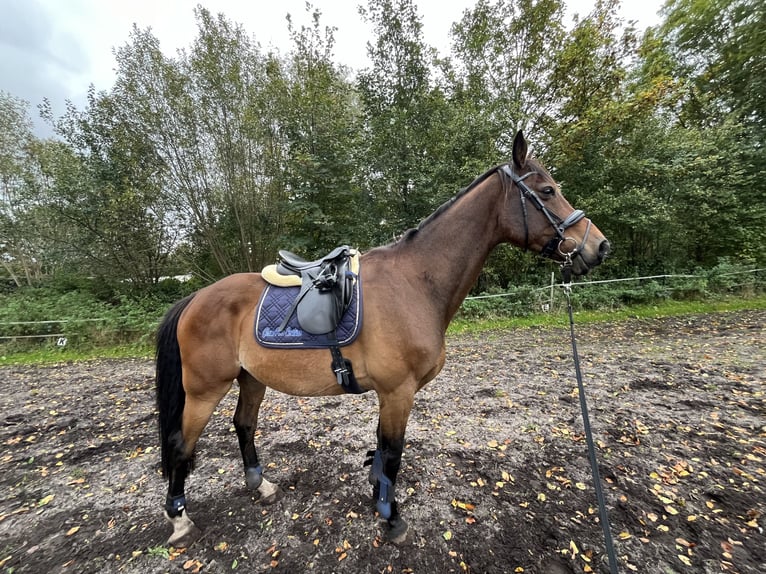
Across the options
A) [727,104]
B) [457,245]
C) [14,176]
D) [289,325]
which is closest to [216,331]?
[289,325]

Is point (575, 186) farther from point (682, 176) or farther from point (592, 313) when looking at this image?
point (592, 313)

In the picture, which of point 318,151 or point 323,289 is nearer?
point 323,289

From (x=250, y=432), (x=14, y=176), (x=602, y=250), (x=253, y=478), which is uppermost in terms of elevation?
(x=14, y=176)

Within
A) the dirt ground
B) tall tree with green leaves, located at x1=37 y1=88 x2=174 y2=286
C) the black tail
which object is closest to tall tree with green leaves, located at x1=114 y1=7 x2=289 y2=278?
tall tree with green leaves, located at x1=37 y1=88 x2=174 y2=286

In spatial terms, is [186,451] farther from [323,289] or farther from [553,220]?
[553,220]

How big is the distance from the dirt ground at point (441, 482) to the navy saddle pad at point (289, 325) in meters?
1.38

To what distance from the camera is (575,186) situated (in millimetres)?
10305

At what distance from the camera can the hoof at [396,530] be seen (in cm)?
202

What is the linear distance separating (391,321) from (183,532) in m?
2.10

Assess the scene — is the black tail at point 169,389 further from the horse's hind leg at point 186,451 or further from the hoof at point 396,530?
the hoof at point 396,530

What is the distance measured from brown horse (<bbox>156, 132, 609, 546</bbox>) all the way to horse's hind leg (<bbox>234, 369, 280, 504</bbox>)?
349mm

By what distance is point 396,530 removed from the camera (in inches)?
80.3

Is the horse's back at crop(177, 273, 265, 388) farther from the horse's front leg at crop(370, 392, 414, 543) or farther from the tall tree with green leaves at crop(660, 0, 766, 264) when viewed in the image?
the tall tree with green leaves at crop(660, 0, 766, 264)

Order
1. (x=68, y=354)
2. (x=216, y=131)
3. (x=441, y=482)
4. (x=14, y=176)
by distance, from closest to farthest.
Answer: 1. (x=441, y=482)
2. (x=68, y=354)
3. (x=216, y=131)
4. (x=14, y=176)
